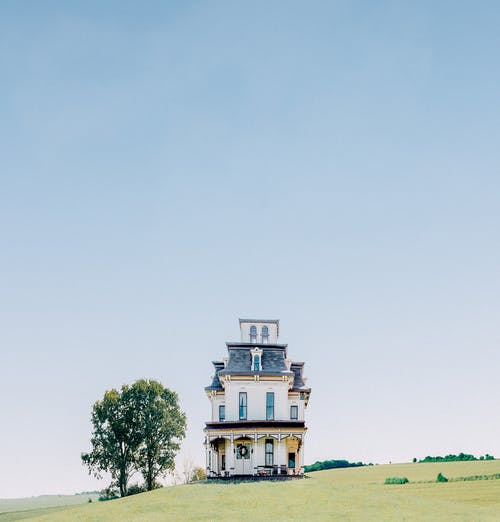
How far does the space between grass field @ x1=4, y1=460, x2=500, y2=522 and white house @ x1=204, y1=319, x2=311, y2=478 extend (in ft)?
31.7

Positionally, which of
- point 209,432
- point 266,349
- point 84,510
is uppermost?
point 266,349

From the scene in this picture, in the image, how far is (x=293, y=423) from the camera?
58.8 metres

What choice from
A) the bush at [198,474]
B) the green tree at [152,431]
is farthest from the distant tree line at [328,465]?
the green tree at [152,431]

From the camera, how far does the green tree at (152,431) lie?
73.2 m

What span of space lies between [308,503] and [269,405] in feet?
69.4

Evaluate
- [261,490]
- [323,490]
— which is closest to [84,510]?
[261,490]

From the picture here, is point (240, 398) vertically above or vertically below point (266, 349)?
below

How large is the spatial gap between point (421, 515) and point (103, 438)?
46235 mm

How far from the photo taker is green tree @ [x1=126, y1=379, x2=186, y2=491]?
73.2 meters

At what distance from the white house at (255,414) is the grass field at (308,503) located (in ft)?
31.7

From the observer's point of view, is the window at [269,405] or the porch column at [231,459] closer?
the porch column at [231,459]

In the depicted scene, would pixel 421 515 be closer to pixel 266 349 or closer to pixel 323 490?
pixel 323 490

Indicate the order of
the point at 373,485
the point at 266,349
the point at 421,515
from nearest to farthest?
the point at 421,515 → the point at 373,485 → the point at 266,349

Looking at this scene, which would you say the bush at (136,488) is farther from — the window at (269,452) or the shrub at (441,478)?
the shrub at (441,478)
